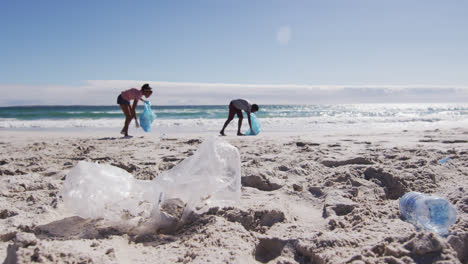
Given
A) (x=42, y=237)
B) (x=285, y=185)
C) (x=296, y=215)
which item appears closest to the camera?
(x=42, y=237)

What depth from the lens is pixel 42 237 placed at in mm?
1464

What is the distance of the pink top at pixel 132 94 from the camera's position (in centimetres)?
634

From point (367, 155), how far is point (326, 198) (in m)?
1.50

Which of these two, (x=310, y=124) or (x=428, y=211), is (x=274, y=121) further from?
(x=428, y=211)

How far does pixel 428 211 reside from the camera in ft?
5.28

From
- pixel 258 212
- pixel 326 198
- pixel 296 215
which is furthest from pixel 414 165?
pixel 258 212

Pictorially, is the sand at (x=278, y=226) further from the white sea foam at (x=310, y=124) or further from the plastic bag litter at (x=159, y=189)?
the white sea foam at (x=310, y=124)

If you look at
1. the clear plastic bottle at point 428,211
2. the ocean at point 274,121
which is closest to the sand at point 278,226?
the clear plastic bottle at point 428,211

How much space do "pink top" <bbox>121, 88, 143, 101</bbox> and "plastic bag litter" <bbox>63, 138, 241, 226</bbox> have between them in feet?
15.9

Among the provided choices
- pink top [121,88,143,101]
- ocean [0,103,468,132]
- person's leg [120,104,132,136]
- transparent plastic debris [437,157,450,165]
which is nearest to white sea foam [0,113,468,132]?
ocean [0,103,468,132]

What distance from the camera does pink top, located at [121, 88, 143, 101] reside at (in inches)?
250

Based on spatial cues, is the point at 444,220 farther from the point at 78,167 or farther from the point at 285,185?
the point at 78,167

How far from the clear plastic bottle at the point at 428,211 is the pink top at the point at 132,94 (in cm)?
562

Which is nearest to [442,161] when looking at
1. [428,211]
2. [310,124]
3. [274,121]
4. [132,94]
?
[428,211]
